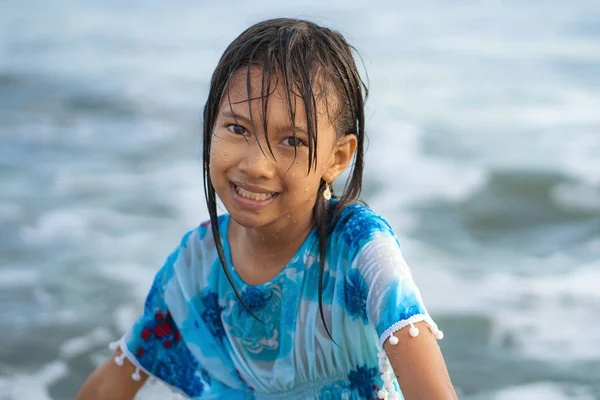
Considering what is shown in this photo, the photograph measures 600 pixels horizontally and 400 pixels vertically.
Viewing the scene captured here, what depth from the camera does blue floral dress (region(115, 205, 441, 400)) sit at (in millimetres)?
2318

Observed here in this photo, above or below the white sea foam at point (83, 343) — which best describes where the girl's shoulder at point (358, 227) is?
below

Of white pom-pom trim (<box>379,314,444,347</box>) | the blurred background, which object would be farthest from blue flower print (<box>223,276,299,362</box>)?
the blurred background

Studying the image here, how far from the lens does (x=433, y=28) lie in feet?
33.4

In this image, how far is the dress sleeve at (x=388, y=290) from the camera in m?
2.20

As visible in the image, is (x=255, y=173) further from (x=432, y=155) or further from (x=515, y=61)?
(x=515, y=61)

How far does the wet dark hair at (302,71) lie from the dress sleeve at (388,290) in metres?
0.15

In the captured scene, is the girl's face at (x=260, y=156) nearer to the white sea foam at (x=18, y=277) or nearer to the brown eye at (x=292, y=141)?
the brown eye at (x=292, y=141)

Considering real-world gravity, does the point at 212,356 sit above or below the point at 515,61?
below

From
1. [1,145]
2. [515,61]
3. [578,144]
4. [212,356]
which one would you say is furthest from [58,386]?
[515,61]

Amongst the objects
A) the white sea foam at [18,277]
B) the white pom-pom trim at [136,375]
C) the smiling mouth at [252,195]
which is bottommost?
the white pom-pom trim at [136,375]

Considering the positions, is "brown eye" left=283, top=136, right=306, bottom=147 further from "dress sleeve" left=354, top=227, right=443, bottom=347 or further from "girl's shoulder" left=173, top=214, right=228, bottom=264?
"girl's shoulder" left=173, top=214, right=228, bottom=264

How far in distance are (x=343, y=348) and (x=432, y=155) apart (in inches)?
159

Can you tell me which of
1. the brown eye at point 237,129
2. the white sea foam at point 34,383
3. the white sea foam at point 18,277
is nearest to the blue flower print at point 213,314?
the brown eye at point 237,129

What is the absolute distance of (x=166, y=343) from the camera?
2734 millimetres
